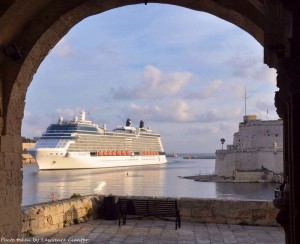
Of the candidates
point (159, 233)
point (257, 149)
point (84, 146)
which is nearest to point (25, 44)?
point (159, 233)

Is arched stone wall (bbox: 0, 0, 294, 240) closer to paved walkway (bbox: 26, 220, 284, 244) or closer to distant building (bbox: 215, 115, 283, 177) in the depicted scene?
paved walkway (bbox: 26, 220, 284, 244)

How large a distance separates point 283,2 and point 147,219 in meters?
6.66

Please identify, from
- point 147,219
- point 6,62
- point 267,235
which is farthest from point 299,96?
point 147,219

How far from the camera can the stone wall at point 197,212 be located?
742 cm

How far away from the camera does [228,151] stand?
4828 cm

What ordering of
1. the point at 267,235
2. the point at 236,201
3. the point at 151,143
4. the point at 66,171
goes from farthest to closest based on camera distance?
the point at 151,143
the point at 66,171
the point at 236,201
the point at 267,235

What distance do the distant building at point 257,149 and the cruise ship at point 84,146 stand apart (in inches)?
1142

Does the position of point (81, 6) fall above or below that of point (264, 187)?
above

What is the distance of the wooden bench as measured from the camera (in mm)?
7730

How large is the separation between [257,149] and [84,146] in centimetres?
3369

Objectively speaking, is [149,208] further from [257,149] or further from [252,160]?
[252,160]

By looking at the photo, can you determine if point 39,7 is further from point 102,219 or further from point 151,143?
point 151,143

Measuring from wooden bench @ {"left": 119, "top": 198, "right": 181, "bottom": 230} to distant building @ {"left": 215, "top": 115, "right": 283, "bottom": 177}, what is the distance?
128 feet

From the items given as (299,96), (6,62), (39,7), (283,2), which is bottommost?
(299,96)
